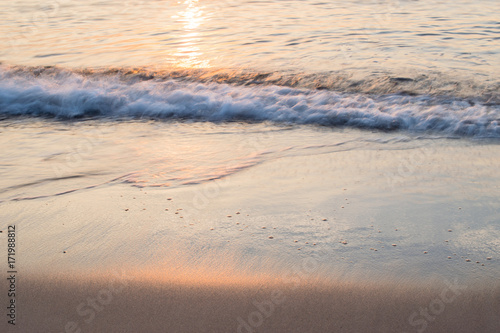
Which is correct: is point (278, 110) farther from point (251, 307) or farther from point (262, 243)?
point (251, 307)

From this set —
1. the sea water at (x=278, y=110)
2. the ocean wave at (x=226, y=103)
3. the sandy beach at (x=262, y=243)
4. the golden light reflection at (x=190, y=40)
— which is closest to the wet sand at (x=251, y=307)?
the sandy beach at (x=262, y=243)

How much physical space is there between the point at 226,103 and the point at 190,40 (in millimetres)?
4655

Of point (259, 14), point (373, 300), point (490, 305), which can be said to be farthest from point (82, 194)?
point (259, 14)

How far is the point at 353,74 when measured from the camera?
24.4 feet

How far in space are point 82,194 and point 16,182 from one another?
67cm

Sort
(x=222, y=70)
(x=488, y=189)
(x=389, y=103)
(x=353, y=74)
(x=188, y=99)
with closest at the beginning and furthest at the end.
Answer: (x=488, y=189) < (x=389, y=103) < (x=188, y=99) < (x=353, y=74) < (x=222, y=70)

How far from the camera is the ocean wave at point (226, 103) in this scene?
5512 millimetres

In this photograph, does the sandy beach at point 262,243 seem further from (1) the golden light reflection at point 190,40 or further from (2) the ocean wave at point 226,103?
(1) the golden light reflection at point 190,40

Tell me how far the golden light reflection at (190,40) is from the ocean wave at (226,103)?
71cm

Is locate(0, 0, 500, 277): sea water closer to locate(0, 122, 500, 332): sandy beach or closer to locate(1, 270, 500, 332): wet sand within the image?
locate(0, 122, 500, 332): sandy beach

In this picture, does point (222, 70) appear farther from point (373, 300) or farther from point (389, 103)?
point (373, 300)

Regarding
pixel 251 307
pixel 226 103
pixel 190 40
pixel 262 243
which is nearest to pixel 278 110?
pixel 226 103

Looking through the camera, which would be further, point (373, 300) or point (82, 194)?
point (82, 194)

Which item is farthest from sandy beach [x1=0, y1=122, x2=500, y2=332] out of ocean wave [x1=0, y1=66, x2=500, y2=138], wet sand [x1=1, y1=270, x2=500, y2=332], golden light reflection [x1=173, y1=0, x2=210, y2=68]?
golden light reflection [x1=173, y1=0, x2=210, y2=68]
